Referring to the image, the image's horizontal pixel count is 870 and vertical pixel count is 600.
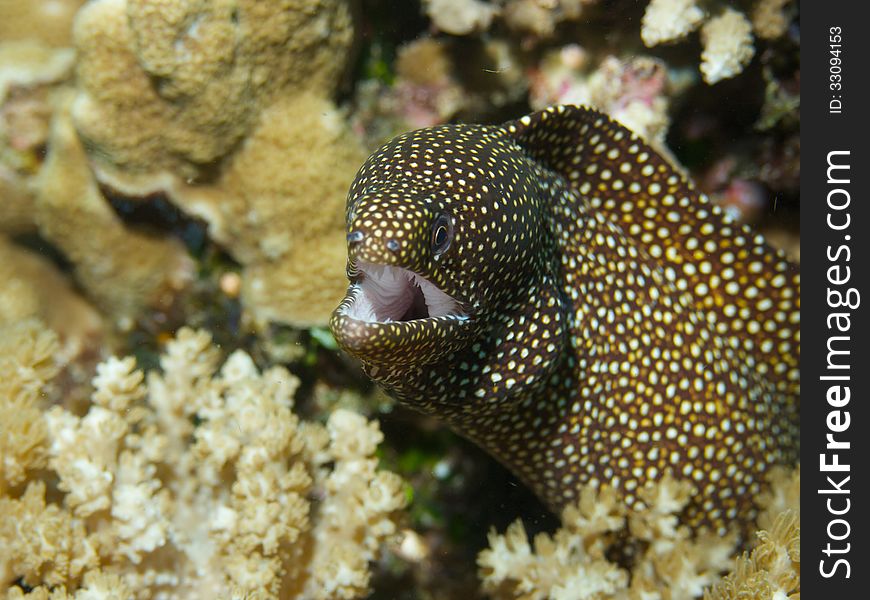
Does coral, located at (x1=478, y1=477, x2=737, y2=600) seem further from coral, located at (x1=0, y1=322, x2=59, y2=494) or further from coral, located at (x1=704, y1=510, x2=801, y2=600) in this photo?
coral, located at (x1=0, y1=322, x2=59, y2=494)

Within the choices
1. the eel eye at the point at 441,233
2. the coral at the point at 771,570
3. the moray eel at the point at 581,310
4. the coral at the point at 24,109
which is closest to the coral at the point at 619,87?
the moray eel at the point at 581,310

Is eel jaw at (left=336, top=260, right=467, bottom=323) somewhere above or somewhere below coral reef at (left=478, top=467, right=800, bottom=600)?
above

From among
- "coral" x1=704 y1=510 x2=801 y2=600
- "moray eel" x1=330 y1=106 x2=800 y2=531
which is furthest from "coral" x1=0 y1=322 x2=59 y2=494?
"coral" x1=704 y1=510 x2=801 y2=600

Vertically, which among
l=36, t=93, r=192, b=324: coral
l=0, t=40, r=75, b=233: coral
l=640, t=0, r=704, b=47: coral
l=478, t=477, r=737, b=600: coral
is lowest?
l=478, t=477, r=737, b=600: coral

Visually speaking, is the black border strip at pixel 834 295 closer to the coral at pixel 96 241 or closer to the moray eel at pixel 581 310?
the moray eel at pixel 581 310

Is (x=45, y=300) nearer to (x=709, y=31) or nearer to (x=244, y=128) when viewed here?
(x=244, y=128)

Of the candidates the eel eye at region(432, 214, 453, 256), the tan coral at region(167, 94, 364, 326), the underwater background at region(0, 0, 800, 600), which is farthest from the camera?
the tan coral at region(167, 94, 364, 326)

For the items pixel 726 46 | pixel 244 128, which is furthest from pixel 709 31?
pixel 244 128
